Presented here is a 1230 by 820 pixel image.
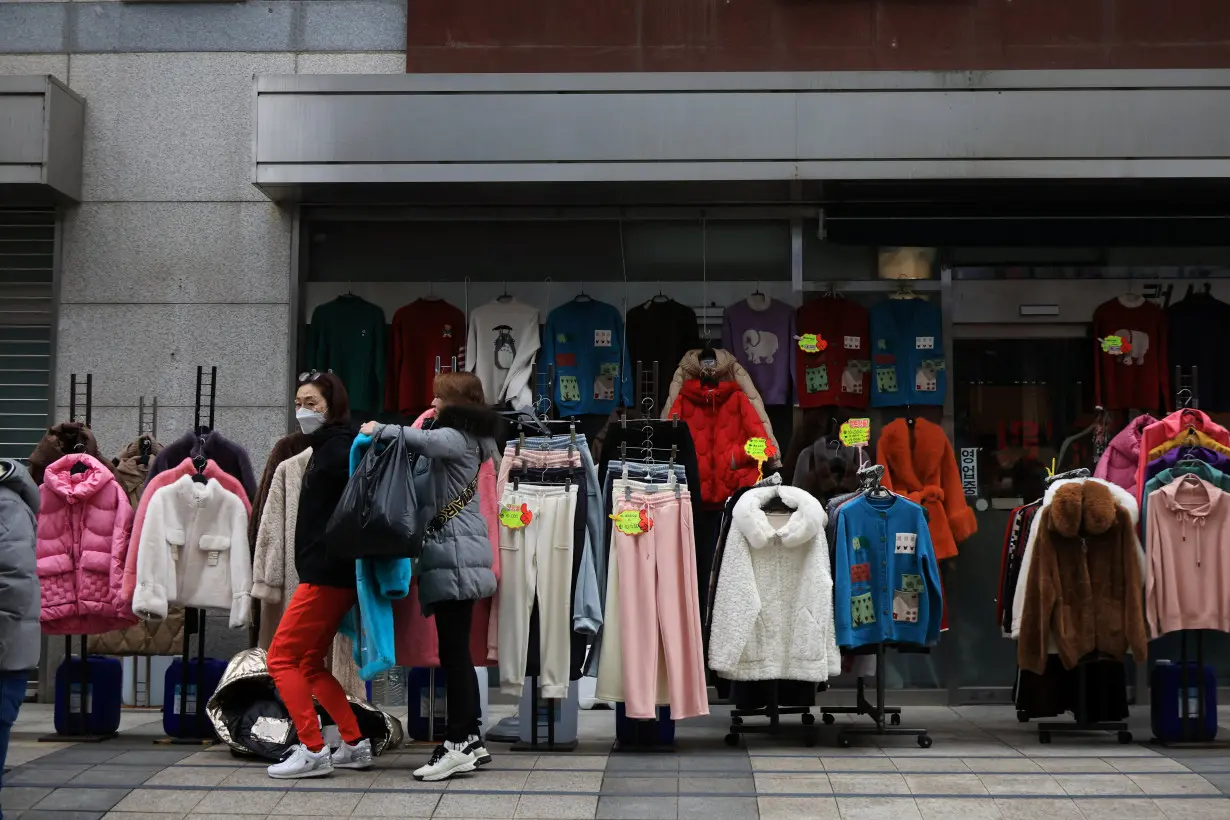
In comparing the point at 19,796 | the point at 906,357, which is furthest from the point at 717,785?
the point at 906,357

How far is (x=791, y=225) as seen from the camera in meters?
10.2

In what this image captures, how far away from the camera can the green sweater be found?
10.1 meters

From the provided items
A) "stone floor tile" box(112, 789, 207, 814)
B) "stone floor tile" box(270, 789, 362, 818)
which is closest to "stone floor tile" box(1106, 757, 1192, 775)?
"stone floor tile" box(270, 789, 362, 818)

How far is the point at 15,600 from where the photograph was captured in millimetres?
5840

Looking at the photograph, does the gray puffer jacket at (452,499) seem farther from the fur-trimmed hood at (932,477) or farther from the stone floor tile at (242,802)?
the fur-trimmed hood at (932,477)

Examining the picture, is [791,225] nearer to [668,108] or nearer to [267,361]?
[668,108]

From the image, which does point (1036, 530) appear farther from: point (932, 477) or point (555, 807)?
point (555, 807)

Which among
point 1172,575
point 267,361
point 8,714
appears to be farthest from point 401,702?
point 1172,575

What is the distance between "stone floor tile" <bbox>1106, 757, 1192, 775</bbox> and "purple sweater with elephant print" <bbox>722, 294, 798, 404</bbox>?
11.1 ft

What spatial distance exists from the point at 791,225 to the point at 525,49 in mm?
2289

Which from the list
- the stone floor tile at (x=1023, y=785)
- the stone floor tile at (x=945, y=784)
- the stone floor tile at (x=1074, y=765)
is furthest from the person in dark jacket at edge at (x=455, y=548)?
the stone floor tile at (x=1074, y=765)

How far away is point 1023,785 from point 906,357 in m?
3.69

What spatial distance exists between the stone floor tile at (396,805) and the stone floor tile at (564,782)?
527 millimetres

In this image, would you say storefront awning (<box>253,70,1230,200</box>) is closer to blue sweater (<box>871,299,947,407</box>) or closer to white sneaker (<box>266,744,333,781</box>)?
blue sweater (<box>871,299,947,407</box>)
